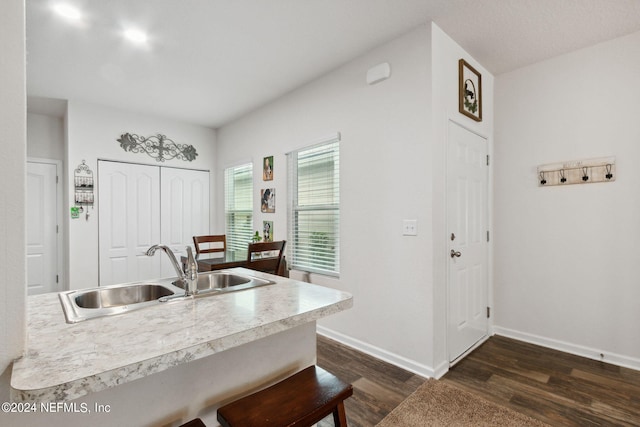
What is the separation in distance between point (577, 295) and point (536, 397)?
1.19 m

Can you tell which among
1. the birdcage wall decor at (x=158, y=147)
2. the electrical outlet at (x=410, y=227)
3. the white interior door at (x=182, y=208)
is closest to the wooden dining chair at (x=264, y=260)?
the electrical outlet at (x=410, y=227)

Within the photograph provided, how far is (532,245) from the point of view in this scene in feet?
9.93

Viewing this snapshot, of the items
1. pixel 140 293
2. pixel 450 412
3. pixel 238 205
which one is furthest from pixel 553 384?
pixel 238 205

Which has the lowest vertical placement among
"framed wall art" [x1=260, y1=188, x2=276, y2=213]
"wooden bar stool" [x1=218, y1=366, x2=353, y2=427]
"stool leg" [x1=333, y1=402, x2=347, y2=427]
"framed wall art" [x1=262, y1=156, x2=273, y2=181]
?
"stool leg" [x1=333, y1=402, x2=347, y2=427]

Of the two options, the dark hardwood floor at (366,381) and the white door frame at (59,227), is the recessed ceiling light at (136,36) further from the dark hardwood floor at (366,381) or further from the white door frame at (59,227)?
the dark hardwood floor at (366,381)

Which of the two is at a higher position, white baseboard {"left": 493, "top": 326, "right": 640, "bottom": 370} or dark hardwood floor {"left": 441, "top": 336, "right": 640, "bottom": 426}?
white baseboard {"left": 493, "top": 326, "right": 640, "bottom": 370}

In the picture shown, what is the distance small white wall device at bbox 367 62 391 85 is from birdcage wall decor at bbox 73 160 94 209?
3.70 m

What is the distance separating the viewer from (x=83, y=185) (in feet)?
13.1

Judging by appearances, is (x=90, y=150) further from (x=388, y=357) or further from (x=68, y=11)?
(x=388, y=357)

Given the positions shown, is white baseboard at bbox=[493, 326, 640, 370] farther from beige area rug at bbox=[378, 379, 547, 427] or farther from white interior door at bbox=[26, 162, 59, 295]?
white interior door at bbox=[26, 162, 59, 295]

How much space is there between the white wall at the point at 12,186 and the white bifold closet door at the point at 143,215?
3.51m

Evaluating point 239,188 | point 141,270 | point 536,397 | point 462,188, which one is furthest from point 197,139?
point 536,397

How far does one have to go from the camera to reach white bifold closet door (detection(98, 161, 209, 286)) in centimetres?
416

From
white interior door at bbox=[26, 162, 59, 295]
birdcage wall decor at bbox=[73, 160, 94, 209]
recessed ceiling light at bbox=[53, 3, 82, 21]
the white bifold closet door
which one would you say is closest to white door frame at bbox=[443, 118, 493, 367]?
recessed ceiling light at bbox=[53, 3, 82, 21]
